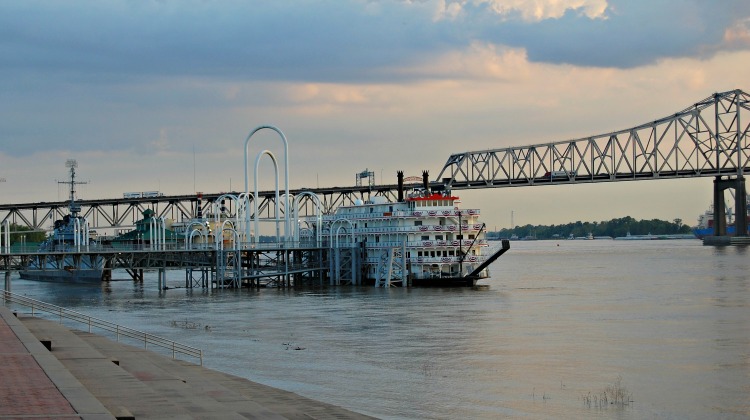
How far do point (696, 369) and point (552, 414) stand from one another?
435 inches

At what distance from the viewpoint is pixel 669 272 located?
120m

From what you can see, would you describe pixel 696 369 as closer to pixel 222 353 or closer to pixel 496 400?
pixel 496 400

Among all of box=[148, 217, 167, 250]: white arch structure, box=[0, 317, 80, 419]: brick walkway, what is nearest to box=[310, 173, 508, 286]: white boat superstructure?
box=[148, 217, 167, 250]: white arch structure

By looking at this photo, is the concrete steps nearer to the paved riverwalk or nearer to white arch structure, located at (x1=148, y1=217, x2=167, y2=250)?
the paved riverwalk

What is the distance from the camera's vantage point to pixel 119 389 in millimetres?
29719

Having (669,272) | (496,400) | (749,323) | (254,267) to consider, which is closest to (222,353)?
(496,400)

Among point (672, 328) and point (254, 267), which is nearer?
point (672, 328)

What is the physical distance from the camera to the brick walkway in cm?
2367

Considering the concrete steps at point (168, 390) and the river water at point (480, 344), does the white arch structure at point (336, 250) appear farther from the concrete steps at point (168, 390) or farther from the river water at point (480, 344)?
the concrete steps at point (168, 390)

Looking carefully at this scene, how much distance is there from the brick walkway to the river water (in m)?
9.70

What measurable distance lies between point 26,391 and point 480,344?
28431 millimetres

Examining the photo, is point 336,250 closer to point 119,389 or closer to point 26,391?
point 119,389

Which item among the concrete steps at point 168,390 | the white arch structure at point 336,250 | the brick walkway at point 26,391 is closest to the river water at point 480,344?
the concrete steps at point 168,390

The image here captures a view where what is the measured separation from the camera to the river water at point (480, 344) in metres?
36.0
